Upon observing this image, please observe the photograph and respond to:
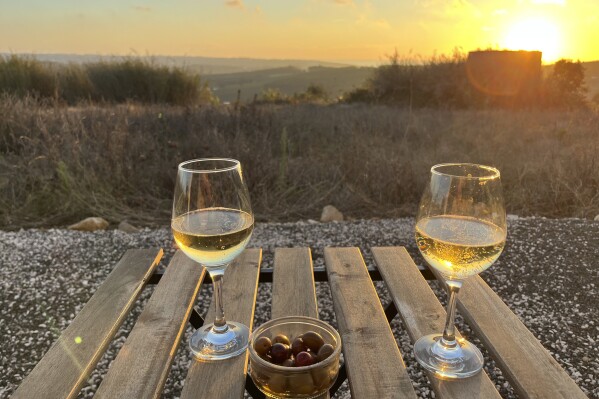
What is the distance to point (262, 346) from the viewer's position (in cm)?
94

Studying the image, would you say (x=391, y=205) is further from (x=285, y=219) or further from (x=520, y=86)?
(x=520, y=86)

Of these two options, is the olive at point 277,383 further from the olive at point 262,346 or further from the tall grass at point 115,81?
the tall grass at point 115,81

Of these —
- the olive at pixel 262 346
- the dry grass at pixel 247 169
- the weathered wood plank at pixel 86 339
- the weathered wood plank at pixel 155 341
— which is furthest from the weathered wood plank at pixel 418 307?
the dry grass at pixel 247 169

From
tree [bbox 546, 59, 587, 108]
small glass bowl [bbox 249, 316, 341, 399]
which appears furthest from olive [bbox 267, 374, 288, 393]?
tree [bbox 546, 59, 587, 108]

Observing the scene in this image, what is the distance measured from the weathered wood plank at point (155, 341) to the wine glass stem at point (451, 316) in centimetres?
63

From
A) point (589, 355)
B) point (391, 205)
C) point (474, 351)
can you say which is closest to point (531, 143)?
point (391, 205)

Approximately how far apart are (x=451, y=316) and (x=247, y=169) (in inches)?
161

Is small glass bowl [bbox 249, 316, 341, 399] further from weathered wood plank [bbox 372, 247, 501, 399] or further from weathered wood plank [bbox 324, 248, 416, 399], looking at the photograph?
weathered wood plank [bbox 372, 247, 501, 399]

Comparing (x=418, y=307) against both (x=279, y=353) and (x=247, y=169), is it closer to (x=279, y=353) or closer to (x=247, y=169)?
(x=279, y=353)

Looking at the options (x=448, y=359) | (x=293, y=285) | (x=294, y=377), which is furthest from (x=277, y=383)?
(x=293, y=285)

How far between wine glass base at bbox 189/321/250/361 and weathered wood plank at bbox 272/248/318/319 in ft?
0.45

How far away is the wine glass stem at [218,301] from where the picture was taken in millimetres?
1086

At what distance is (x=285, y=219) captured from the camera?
4570 millimetres

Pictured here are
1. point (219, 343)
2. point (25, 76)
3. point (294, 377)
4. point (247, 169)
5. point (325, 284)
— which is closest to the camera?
point (294, 377)
